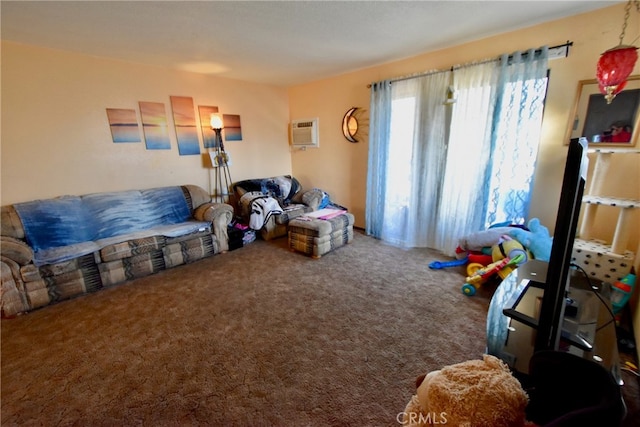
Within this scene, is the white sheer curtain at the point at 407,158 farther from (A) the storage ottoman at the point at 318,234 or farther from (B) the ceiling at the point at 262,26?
(A) the storage ottoman at the point at 318,234

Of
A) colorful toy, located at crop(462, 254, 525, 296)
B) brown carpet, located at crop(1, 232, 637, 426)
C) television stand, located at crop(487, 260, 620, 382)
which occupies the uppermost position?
television stand, located at crop(487, 260, 620, 382)

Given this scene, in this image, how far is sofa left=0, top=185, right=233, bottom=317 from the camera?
2273mm

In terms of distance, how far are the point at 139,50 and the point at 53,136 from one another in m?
1.30

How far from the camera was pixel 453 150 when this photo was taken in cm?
295

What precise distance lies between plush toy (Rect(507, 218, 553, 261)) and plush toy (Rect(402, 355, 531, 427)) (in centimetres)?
199

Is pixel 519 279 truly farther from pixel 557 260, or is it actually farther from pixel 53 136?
pixel 53 136

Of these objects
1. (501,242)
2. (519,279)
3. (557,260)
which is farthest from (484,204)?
(557,260)

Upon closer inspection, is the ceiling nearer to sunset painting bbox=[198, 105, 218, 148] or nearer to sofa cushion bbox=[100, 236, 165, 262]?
sunset painting bbox=[198, 105, 218, 148]

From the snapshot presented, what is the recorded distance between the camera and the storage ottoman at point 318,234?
3.20 metres

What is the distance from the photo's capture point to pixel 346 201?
14.3 feet

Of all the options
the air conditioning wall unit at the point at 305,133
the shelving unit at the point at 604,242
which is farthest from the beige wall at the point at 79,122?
the shelving unit at the point at 604,242

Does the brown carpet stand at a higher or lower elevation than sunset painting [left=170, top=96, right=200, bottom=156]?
lower

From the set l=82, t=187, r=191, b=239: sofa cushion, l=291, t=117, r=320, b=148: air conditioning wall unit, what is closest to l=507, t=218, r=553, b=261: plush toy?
l=291, t=117, r=320, b=148: air conditioning wall unit

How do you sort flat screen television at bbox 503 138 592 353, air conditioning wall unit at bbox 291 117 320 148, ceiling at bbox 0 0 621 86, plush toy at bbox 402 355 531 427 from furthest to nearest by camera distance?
1. air conditioning wall unit at bbox 291 117 320 148
2. ceiling at bbox 0 0 621 86
3. flat screen television at bbox 503 138 592 353
4. plush toy at bbox 402 355 531 427
